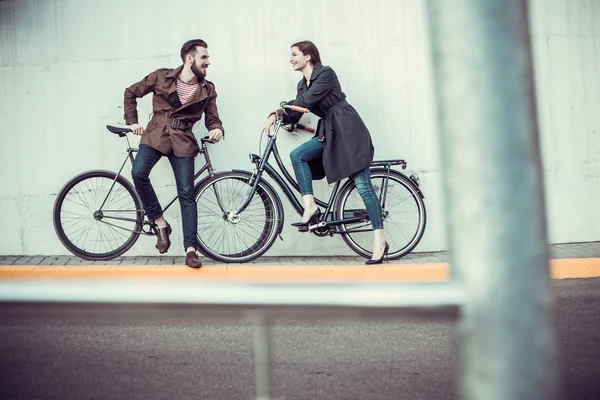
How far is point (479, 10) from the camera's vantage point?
0.35 m

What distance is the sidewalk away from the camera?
6.07 m

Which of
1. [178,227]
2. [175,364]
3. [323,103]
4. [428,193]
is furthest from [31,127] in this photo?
[175,364]

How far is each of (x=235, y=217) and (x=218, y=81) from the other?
1816mm

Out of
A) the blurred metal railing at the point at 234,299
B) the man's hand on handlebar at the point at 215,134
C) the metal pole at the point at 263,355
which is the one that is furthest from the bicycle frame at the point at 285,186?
the blurred metal railing at the point at 234,299

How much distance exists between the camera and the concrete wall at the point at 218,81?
7.46 meters

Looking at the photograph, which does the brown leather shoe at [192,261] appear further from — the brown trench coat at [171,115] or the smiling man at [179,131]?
the brown trench coat at [171,115]

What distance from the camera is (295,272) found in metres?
6.23

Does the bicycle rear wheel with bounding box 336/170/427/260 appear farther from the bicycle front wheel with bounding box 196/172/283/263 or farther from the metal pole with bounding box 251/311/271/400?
the metal pole with bounding box 251/311/271/400

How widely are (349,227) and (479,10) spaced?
6.42 metres

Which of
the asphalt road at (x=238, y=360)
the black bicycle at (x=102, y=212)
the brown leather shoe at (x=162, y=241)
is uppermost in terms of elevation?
the black bicycle at (x=102, y=212)

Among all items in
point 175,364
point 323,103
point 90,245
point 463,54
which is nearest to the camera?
point 463,54

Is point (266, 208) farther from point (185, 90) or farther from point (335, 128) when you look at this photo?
point (185, 90)

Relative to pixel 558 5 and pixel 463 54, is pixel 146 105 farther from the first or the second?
pixel 463 54

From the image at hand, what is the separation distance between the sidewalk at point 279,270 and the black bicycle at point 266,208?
0.20m
